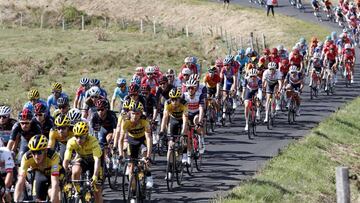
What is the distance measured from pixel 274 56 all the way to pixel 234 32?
27886 mm

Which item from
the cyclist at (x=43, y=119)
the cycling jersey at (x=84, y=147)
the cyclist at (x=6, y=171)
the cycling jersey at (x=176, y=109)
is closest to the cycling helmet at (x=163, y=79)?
the cycling jersey at (x=176, y=109)

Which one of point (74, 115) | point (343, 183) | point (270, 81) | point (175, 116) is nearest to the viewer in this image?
point (343, 183)

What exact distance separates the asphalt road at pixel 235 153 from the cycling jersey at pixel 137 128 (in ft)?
4.66

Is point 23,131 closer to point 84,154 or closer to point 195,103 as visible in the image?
point 84,154

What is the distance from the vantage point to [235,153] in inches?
818

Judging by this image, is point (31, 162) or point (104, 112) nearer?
point (31, 162)

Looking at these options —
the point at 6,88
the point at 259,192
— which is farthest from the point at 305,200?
the point at 6,88

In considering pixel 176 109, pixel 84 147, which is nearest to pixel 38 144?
pixel 84 147

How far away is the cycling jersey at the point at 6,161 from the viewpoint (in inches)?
492

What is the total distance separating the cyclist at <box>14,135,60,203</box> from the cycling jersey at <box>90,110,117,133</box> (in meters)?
3.50

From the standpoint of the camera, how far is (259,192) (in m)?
16.0

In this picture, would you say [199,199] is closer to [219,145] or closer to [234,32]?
[219,145]

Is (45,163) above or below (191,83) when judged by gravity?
below

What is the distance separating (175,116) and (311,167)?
13.9 feet
